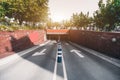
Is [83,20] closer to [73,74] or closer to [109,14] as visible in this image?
[109,14]

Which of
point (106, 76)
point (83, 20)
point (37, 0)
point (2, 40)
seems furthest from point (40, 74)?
point (83, 20)

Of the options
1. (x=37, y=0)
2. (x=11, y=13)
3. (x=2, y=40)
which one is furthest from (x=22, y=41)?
(x=37, y=0)

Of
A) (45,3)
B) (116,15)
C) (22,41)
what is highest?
(45,3)

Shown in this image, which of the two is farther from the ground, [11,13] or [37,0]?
[37,0]

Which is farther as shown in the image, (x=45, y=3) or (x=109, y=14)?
(x=45, y=3)

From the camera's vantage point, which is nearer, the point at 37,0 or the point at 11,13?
the point at 11,13

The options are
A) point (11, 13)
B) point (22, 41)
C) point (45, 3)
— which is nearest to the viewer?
point (22, 41)

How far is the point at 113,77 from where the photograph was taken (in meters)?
9.66

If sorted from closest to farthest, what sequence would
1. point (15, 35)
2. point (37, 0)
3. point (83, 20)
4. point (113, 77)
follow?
point (113, 77)
point (15, 35)
point (37, 0)
point (83, 20)

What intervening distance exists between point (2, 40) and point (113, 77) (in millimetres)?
13637

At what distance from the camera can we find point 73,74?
33.6 feet

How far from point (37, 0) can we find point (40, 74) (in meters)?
41.1

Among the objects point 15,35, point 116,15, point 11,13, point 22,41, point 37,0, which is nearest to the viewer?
point 15,35

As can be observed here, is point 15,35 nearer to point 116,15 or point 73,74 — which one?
point 73,74
